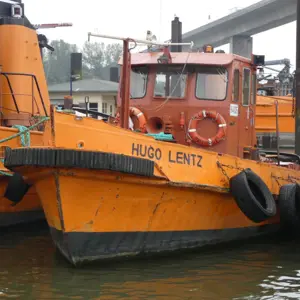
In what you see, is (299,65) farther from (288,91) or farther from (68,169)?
(288,91)

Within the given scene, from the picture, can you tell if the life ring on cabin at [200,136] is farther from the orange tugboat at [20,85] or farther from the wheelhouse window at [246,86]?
the orange tugboat at [20,85]

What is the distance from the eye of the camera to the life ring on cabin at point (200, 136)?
8.70 meters

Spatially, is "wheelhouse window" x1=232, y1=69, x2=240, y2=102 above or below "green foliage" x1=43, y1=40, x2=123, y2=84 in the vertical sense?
below

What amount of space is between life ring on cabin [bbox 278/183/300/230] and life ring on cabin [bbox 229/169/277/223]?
1.82 feet

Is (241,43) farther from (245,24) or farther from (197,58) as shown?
(197,58)

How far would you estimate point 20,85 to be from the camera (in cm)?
1066

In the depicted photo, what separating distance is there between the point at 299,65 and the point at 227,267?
510cm

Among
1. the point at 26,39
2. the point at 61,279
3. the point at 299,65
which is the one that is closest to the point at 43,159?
the point at 61,279

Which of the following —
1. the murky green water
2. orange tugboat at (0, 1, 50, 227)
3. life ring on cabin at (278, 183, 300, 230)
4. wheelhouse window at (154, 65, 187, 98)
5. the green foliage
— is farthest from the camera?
the green foliage

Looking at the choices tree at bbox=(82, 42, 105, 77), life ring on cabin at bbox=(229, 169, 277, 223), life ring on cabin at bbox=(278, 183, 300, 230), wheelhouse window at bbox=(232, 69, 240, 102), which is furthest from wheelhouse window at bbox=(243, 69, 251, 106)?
tree at bbox=(82, 42, 105, 77)

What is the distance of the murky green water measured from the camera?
6305 millimetres

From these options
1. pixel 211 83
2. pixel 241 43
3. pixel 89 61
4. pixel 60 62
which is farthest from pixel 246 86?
pixel 60 62

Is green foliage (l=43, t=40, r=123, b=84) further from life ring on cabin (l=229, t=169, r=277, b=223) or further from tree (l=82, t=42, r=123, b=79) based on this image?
life ring on cabin (l=229, t=169, r=277, b=223)

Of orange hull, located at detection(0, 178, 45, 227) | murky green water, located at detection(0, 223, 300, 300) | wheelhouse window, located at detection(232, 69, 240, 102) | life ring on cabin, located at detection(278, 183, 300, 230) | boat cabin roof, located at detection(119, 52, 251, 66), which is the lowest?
murky green water, located at detection(0, 223, 300, 300)
